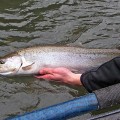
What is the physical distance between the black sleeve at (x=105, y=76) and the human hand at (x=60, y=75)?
29.1 inches

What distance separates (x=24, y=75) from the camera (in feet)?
15.2

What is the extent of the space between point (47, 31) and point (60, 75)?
2.01 m

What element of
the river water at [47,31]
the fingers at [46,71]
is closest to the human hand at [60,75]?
the fingers at [46,71]

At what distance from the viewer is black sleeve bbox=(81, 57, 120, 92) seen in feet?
9.41

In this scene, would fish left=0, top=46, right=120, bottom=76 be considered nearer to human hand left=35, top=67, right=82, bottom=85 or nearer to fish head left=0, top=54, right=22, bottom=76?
fish head left=0, top=54, right=22, bottom=76

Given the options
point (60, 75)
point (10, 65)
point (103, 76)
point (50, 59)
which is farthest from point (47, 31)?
point (103, 76)

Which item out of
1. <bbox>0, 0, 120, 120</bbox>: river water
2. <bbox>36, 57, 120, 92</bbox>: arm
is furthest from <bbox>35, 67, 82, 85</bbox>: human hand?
<bbox>36, 57, 120, 92</bbox>: arm

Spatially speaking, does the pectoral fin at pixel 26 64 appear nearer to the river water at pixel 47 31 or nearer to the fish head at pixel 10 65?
the fish head at pixel 10 65

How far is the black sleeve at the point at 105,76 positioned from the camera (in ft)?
9.41

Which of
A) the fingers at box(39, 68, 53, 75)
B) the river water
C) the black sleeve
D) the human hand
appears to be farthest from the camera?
the river water

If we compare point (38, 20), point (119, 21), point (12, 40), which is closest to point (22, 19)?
point (38, 20)

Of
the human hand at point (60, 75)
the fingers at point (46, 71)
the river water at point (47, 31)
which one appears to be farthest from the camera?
the river water at point (47, 31)

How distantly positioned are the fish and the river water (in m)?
0.25

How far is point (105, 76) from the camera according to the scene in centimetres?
290
